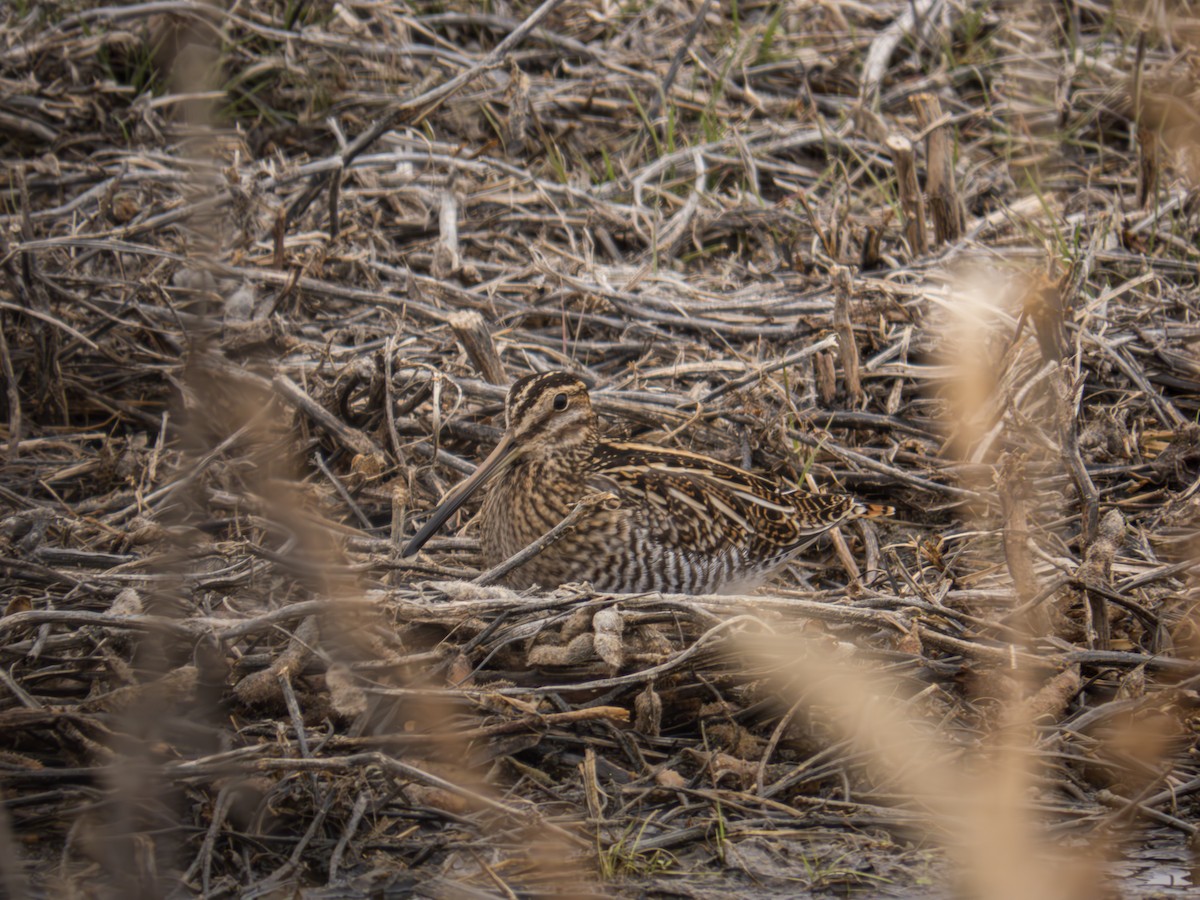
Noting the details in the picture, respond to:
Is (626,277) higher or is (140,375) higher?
(626,277)

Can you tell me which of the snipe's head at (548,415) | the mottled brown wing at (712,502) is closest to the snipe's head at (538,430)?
the snipe's head at (548,415)

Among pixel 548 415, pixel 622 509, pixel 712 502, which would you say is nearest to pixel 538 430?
pixel 548 415

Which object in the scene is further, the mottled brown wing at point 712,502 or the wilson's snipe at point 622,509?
the mottled brown wing at point 712,502

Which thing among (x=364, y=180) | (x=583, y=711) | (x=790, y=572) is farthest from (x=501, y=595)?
(x=364, y=180)

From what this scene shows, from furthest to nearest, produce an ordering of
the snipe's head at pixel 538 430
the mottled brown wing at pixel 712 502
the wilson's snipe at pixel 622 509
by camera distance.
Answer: the snipe's head at pixel 538 430 < the mottled brown wing at pixel 712 502 < the wilson's snipe at pixel 622 509

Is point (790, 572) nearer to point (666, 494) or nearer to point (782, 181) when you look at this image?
point (666, 494)

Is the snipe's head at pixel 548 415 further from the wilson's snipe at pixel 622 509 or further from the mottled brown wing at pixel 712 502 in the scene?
the mottled brown wing at pixel 712 502

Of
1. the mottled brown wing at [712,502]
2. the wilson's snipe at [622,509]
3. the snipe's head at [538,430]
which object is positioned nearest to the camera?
the wilson's snipe at [622,509]

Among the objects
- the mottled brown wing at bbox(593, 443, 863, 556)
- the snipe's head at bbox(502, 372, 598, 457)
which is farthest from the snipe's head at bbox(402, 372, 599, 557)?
the mottled brown wing at bbox(593, 443, 863, 556)

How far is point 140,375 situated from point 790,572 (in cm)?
250

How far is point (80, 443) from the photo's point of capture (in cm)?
502

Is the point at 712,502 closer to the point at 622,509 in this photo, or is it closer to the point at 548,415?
the point at 622,509

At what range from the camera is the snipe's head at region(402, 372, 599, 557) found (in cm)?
429

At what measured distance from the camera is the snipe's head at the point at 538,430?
14.1 ft
